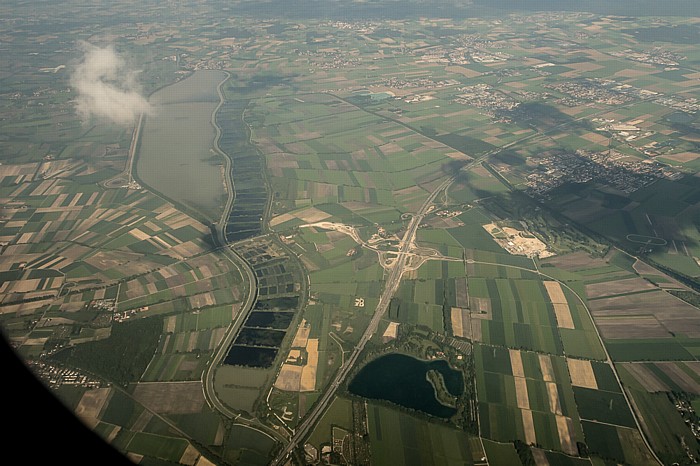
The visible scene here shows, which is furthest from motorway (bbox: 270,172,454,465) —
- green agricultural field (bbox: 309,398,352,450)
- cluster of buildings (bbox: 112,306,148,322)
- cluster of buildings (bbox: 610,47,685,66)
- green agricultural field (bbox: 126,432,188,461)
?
cluster of buildings (bbox: 610,47,685,66)

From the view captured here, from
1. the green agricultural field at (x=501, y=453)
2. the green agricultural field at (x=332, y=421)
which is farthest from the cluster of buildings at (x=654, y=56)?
the green agricultural field at (x=332, y=421)

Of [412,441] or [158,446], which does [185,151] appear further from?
[412,441]

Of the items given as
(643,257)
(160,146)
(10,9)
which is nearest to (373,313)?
(643,257)

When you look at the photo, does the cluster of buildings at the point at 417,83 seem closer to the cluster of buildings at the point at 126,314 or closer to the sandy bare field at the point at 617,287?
the sandy bare field at the point at 617,287

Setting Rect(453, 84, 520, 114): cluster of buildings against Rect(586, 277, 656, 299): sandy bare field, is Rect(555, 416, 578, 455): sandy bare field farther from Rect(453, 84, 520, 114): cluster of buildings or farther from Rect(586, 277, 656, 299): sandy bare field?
Rect(453, 84, 520, 114): cluster of buildings

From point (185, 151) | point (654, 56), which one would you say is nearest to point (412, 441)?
point (185, 151)

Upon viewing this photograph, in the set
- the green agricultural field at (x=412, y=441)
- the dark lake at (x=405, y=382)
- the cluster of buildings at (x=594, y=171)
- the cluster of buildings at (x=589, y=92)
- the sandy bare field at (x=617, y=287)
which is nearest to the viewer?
Answer: the green agricultural field at (x=412, y=441)
